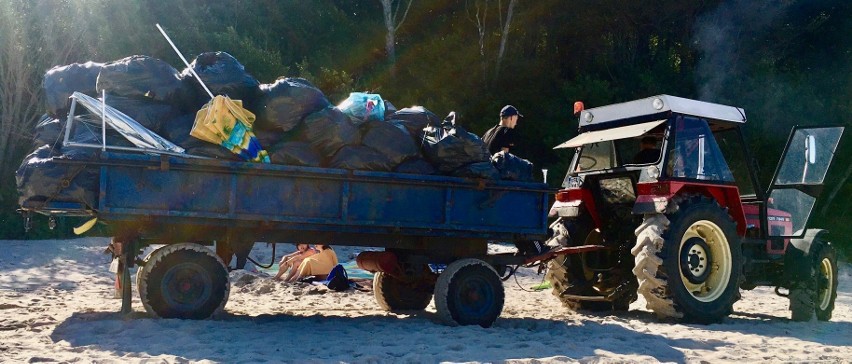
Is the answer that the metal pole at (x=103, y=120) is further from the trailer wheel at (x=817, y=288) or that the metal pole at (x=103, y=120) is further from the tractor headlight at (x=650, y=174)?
the trailer wheel at (x=817, y=288)

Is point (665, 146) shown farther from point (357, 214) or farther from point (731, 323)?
point (357, 214)

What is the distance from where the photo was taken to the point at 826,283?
375 inches

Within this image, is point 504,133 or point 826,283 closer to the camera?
point 504,133

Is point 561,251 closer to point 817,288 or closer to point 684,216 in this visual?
point 684,216

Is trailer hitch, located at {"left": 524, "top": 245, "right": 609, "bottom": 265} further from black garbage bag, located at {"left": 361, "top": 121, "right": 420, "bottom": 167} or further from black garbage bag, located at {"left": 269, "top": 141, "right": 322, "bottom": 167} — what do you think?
black garbage bag, located at {"left": 269, "top": 141, "right": 322, "bottom": 167}

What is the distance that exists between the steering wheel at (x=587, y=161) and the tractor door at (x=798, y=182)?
2.04 m

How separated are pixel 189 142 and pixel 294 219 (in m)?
1.11

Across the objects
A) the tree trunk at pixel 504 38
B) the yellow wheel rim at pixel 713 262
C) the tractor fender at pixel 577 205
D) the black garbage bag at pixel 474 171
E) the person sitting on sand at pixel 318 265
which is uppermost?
the tree trunk at pixel 504 38

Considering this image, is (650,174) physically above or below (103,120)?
below

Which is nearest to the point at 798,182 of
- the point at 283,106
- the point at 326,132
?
the point at 326,132

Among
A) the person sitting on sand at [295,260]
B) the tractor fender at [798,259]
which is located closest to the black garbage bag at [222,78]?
the person sitting on sand at [295,260]

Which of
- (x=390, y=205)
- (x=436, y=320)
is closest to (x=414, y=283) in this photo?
(x=436, y=320)

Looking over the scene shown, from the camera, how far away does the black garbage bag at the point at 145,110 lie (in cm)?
720

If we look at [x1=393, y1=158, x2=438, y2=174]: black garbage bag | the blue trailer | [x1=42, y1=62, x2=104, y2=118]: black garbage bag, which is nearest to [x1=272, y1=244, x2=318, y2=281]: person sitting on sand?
the blue trailer
